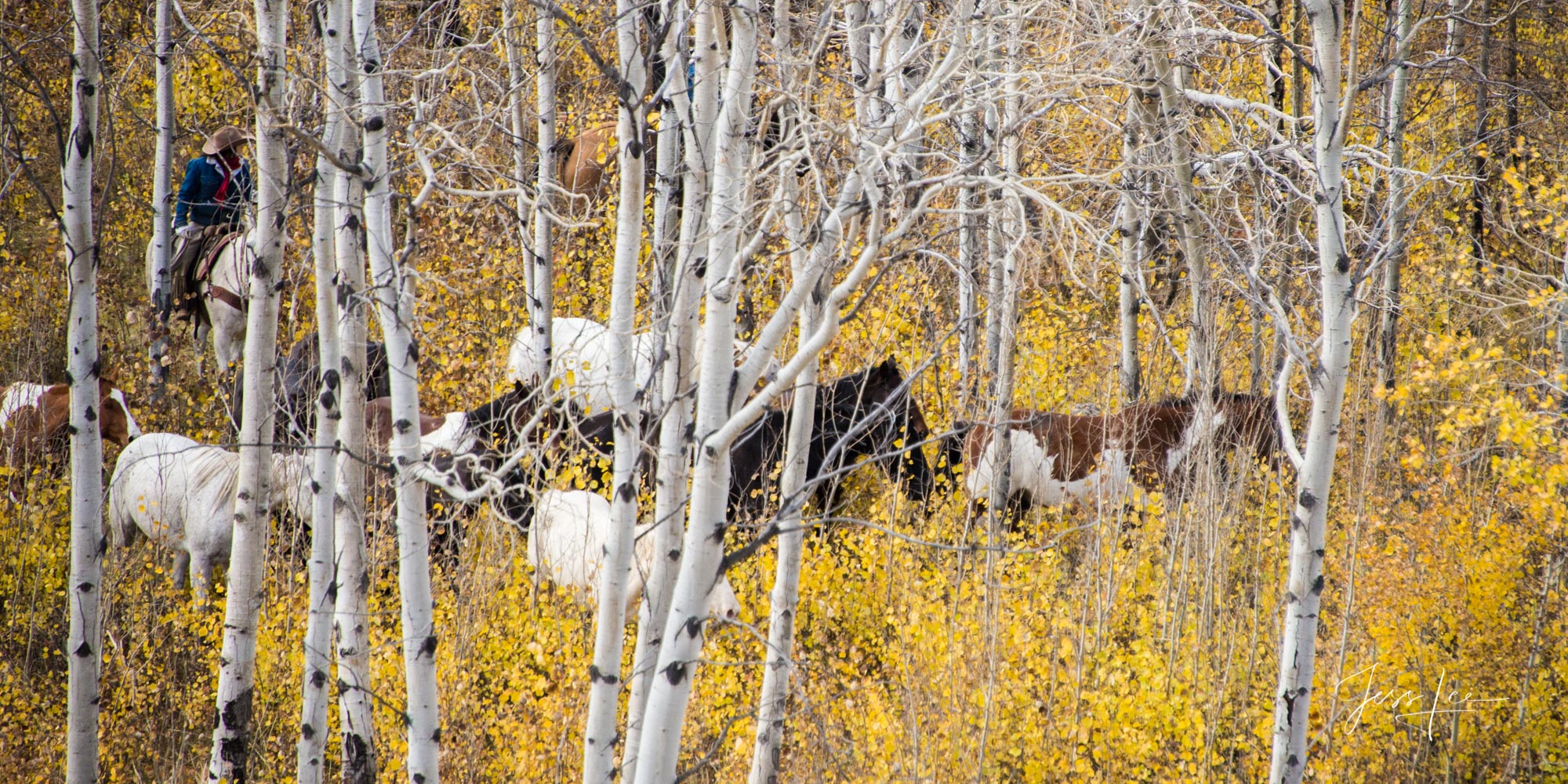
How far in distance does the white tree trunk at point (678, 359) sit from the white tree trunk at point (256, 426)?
2.01 meters

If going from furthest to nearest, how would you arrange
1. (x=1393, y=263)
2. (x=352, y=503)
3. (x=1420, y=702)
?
(x=1393, y=263) < (x=1420, y=702) < (x=352, y=503)

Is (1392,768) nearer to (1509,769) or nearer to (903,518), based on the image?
(1509,769)

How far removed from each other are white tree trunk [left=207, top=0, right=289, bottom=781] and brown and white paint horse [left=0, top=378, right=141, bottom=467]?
420 cm

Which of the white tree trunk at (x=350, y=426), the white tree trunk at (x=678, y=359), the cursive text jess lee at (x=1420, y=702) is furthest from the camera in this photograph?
the cursive text jess lee at (x=1420, y=702)

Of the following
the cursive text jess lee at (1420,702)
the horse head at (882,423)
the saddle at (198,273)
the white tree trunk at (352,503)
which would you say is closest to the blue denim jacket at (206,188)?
the saddle at (198,273)

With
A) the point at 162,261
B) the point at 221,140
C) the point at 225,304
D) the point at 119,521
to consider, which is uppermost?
the point at 221,140

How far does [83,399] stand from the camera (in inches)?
194

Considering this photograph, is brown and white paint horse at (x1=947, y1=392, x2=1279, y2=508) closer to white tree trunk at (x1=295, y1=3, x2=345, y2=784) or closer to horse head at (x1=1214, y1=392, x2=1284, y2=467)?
horse head at (x1=1214, y1=392, x2=1284, y2=467)

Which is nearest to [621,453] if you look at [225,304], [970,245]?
[970,245]

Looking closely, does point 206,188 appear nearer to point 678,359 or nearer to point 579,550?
point 579,550

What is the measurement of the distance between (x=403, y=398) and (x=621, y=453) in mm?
1091

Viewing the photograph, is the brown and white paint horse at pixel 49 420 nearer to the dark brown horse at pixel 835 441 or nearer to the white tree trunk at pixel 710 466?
the dark brown horse at pixel 835 441

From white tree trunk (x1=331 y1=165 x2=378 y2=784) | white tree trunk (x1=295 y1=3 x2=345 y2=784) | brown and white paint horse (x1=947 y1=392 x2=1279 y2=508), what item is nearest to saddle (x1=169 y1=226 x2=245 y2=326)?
white tree trunk (x1=331 y1=165 x2=378 y2=784)

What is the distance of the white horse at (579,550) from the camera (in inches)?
285
